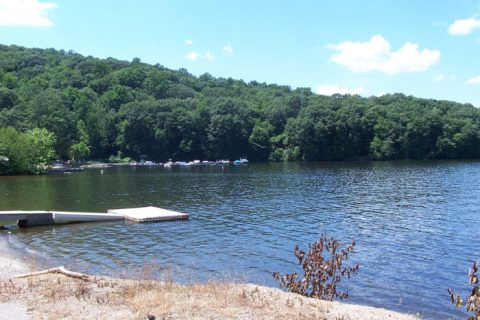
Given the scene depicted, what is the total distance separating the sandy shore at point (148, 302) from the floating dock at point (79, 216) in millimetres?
23742

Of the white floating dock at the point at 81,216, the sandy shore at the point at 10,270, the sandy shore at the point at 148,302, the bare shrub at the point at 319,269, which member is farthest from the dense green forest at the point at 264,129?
the bare shrub at the point at 319,269

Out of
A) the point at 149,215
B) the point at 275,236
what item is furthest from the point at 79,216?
the point at 275,236

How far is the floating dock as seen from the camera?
128 feet

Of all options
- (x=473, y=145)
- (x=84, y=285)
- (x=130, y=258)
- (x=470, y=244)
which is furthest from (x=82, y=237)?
(x=473, y=145)

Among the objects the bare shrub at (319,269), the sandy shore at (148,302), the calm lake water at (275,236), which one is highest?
the bare shrub at (319,269)

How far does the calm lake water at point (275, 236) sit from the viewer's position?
79.6 feet

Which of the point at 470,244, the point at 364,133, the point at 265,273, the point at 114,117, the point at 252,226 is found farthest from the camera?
the point at 114,117

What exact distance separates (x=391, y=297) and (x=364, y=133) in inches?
5879

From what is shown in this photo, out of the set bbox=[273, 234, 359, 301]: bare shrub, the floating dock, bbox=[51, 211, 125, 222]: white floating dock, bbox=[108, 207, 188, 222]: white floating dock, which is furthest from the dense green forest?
bbox=[273, 234, 359, 301]: bare shrub

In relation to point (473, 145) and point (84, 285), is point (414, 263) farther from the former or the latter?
point (473, 145)

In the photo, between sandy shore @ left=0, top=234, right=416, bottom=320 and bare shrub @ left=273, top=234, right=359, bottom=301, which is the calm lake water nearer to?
bare shrub @ left=273, top=234, right=359, bottom=301

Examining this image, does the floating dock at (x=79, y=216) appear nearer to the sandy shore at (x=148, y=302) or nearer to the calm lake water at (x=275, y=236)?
the calm lake water at (x=275, y=236)

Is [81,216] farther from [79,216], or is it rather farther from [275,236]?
[275,236]

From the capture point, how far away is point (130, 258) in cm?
2856
